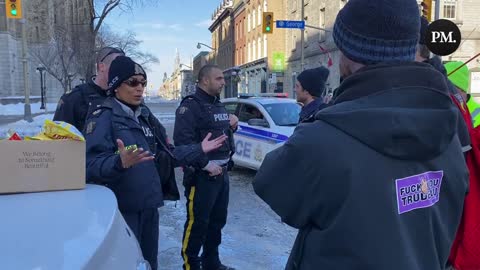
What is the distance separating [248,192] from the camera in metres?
8.02

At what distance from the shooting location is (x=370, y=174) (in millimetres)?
1160

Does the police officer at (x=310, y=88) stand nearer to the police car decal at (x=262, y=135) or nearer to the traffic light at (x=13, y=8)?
the police car decal at (x=262, y=135)

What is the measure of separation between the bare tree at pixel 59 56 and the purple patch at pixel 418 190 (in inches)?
1210

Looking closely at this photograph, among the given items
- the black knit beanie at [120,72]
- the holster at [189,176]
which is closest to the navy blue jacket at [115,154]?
the black knit beanie at [120,72]

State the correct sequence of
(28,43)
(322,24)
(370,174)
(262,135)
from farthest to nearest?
(28,43) → (322,24) → (262,135) → (370,174)

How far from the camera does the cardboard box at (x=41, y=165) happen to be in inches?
84.8

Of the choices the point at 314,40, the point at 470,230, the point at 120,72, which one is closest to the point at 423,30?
the point at 470,230

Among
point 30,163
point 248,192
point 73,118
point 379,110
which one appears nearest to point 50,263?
point 30,163

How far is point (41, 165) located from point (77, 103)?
5.88ft

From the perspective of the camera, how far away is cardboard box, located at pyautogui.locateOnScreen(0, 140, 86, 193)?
7.07ft

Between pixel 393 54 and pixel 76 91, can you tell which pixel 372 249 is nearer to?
pixel 393 54

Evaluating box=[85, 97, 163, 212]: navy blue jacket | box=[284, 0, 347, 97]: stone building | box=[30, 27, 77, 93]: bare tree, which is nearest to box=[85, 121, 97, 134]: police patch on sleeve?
box=[85, 97, 163, 212]: navy blue jacket

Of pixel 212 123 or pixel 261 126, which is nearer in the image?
pixel 212 123

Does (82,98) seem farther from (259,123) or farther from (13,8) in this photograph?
(13,8)
